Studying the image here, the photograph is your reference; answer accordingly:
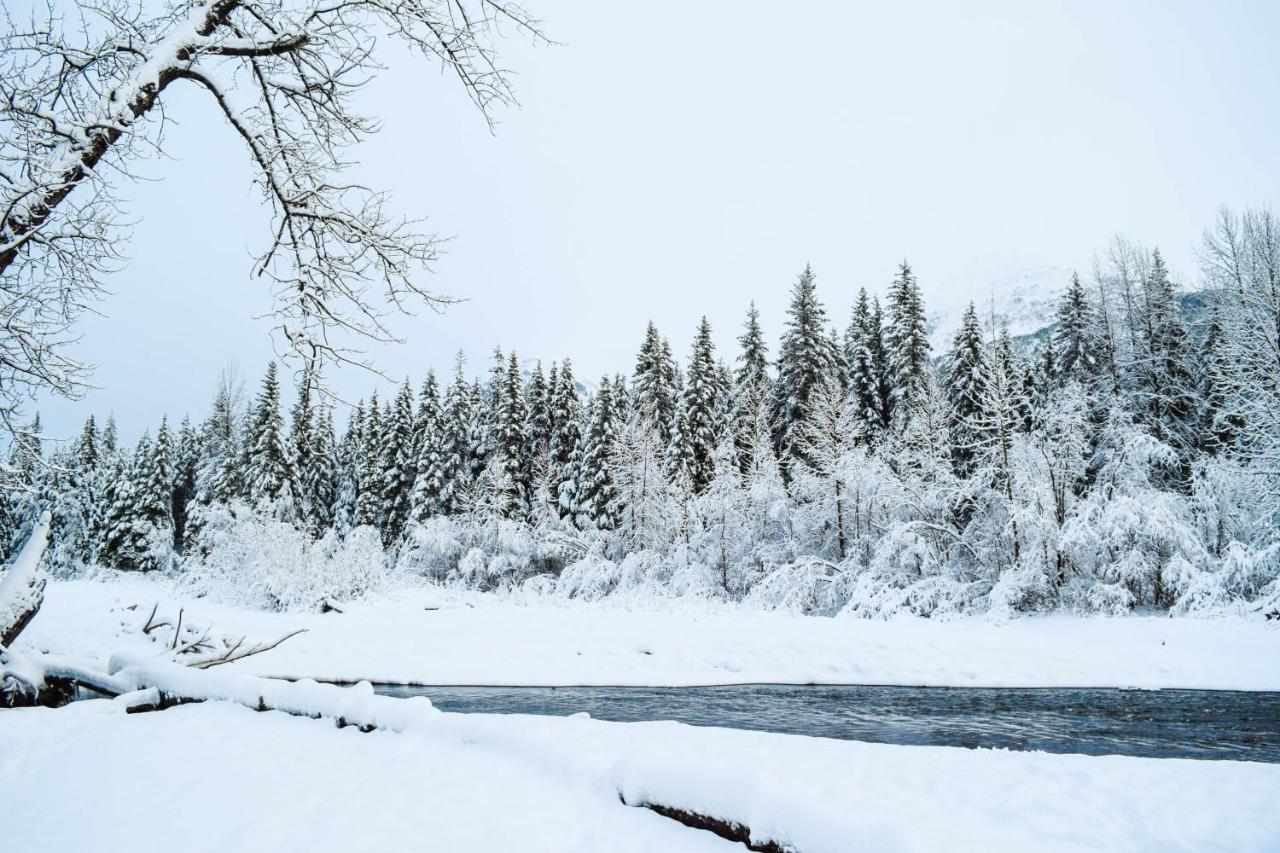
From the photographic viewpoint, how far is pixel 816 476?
94.3 feet

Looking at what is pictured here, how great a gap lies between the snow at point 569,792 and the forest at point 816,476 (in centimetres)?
408

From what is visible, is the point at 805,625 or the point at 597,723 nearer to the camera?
the point at 597,723

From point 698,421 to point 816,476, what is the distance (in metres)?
8.72

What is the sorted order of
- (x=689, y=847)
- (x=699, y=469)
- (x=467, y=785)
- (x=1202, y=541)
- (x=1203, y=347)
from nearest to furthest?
(x=689, y=847) → (x=467, y=785) → (x=1202, y=541) → (x=1203, y=347) → (x=699, y=469)

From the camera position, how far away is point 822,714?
11.8 meters

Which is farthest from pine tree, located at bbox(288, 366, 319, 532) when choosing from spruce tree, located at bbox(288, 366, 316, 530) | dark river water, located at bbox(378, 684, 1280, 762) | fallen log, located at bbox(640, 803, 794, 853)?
fallen log, located at bbox(640, 803, 794, 853)

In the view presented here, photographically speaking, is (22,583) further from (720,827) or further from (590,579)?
(590,579)

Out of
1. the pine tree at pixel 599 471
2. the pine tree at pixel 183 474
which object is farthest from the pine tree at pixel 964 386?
the pine tree at pixel 183 474

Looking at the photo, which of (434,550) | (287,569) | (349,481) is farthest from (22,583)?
(349,481)

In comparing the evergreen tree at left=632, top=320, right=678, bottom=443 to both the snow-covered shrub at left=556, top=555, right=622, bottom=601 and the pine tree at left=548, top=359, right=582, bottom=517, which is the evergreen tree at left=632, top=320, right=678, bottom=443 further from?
the snow-covered shrub at left=556, top=555, right=622, bottom=601

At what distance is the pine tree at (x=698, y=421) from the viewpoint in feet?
113

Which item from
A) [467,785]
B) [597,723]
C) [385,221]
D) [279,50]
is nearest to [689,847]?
[467,785]

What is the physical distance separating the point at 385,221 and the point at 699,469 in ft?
103

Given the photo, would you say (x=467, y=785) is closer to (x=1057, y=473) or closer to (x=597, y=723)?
(x=597, y=723)
